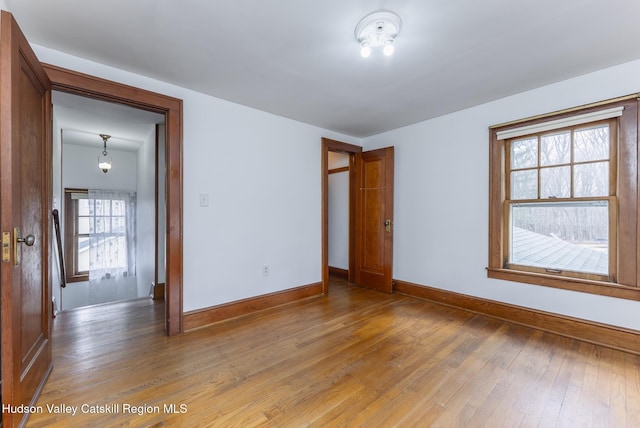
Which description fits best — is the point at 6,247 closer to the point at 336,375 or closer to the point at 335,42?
the point at 336,375

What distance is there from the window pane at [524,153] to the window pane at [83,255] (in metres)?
7.14

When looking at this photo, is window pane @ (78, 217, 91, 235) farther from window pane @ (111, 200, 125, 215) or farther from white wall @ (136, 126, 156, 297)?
white wall @ (136, 126, 156, 297)

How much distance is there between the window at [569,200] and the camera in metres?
2.23

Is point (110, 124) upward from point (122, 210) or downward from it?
upward

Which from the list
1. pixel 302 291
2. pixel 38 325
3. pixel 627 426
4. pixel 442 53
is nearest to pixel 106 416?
pixel 38 325

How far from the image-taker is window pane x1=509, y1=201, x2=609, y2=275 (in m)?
2.40

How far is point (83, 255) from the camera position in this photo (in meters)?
5.18

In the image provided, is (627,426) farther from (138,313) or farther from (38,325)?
(138,313)

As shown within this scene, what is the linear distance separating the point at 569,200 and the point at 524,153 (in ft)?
2.06

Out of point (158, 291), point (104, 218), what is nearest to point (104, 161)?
point (104, 218)

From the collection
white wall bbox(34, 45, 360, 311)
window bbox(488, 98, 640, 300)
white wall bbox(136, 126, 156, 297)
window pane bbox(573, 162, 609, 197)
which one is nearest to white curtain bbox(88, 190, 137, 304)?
white wall bbox(136, 126, 156, 297)

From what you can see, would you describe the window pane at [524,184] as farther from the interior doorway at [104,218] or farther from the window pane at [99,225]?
the window pane at [99,225]

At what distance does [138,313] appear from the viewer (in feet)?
9.86

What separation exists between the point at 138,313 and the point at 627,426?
13.2 feet
